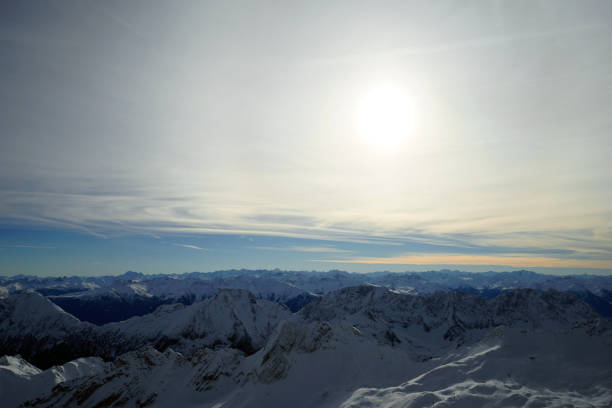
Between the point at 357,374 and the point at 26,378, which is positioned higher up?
the point at 357,374

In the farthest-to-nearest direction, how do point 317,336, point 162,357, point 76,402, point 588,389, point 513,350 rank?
point 162,357, point 76,402, point 317,336, point 513,350, point 588,389

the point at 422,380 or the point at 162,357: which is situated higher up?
the point at 422,380

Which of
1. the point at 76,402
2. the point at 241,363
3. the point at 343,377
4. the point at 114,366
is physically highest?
the point at 343,377

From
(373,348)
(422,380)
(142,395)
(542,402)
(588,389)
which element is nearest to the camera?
(542,402)

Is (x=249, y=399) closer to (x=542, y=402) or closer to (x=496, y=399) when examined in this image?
(x=496, y=399)

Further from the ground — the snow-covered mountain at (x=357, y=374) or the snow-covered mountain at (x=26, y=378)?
the snow-covered mountain at (x=357, y=374)

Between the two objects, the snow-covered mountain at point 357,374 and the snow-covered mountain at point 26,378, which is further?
the snow-covered mountain at point 26,378

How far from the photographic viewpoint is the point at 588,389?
106 feet

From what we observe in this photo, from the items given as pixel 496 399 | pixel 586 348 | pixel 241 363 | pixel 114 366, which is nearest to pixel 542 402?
pixel 496 399

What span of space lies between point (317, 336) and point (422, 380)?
108 ft

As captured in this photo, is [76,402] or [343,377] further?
[76,402]

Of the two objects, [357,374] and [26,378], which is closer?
[357,374]

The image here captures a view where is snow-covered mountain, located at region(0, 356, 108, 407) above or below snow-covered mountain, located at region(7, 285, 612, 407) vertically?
below

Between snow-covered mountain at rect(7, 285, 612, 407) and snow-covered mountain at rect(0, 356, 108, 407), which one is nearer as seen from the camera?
snow-covered mountain at rect(7, 285, 612, 407)
